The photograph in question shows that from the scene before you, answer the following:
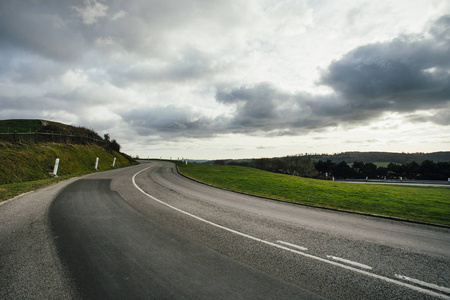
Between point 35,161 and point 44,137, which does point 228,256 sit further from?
point 44,137

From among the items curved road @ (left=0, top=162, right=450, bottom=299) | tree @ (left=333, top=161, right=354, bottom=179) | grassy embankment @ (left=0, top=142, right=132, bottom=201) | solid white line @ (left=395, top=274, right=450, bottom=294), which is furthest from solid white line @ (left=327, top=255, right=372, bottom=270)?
tree @ (left=333, top=161, right=354, bottom=179)

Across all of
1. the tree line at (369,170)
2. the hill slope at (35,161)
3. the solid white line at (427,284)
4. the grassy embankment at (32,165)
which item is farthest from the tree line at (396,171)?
the solid white line at (427,284)

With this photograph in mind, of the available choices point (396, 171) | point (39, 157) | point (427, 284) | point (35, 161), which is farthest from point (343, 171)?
point (35, 161)

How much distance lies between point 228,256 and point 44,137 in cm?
2726

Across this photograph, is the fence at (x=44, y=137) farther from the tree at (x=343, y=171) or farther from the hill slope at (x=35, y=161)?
the tree at (x=343, y=171)

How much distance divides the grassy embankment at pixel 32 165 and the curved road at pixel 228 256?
5.46 m

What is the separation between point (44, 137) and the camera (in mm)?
22453

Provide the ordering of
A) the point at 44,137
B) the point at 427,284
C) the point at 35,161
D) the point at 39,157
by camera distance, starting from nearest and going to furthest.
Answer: the point at 427,284, the point at 35,161, the point at 39,157, the point at 44,137

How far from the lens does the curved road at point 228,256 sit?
3416 mm

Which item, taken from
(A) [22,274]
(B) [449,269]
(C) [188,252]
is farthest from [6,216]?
(B) [449,269]

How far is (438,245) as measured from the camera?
18.4 feet

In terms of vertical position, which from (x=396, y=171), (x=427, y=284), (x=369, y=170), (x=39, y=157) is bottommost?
(x=427, y=284)

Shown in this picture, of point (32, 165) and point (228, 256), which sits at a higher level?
point (32, 165)

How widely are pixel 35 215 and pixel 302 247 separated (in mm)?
8635
